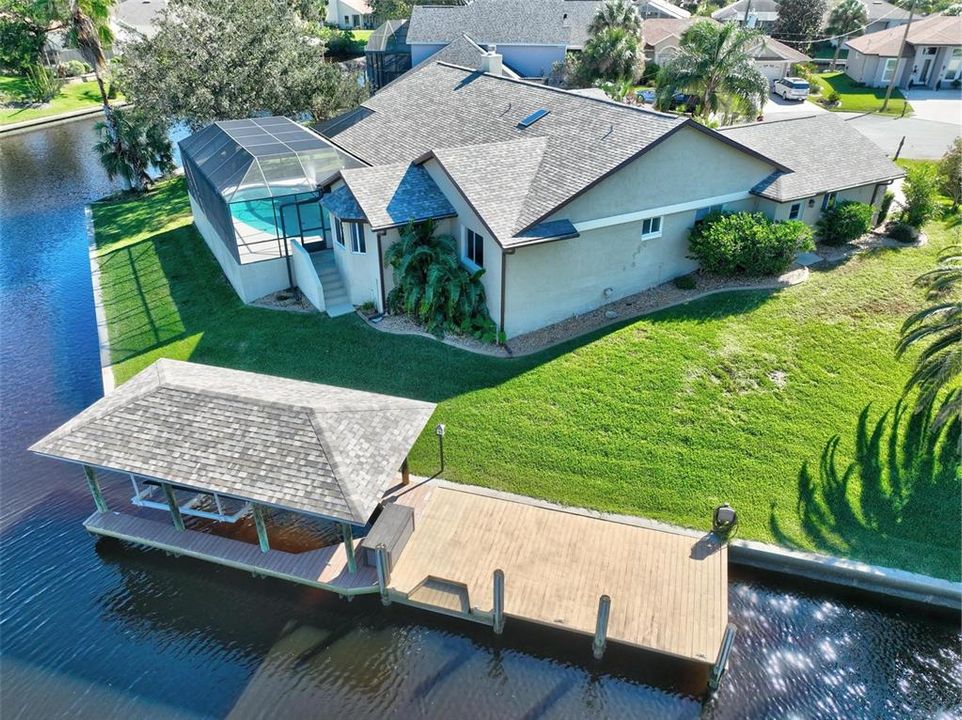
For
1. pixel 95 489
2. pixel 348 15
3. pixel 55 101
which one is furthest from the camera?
pixel 348 15

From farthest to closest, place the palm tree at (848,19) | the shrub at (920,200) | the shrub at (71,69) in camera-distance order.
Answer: the palm tree at (848,19) → the shrub at (71,69) → the shrub at (920,200)

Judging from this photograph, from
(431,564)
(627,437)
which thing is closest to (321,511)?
(431,564)

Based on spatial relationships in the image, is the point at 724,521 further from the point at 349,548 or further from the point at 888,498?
the point at 349,548

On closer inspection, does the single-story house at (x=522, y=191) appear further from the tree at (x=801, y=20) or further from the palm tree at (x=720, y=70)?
the tree at (x=801, y=20)

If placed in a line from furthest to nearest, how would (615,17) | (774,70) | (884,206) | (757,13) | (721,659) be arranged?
(757,13) → (774,70) → (615,17) → (884,206) → (721,659)

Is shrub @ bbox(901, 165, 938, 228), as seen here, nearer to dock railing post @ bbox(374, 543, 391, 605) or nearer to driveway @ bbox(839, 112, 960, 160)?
driveway @ bbox(839, 112, 960, 160)

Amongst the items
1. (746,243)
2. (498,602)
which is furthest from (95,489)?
(746,243)

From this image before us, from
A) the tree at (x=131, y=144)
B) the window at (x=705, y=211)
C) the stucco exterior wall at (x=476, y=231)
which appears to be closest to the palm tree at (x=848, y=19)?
the window at (x=705, y=211)
